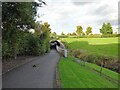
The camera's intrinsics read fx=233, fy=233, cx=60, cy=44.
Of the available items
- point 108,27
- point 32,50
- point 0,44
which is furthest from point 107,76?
point 108,27

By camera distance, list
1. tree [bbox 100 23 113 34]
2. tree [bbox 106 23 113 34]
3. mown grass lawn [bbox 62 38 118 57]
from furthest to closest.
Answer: tree [bbox 100 23 113 34] < tree [bbox 106 23 113 34] < mown grass lawn [bbox 62 38 118 57]

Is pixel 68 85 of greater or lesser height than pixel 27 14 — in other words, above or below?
below

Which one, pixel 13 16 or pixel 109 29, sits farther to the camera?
pixel 109 29

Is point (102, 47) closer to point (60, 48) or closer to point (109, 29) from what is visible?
point (60, 48)

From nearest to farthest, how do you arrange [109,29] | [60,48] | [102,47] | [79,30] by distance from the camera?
[102,47], [60,48], [109,29], [79,30]

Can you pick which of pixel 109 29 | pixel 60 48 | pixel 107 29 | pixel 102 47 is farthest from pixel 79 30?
pixel 102 47

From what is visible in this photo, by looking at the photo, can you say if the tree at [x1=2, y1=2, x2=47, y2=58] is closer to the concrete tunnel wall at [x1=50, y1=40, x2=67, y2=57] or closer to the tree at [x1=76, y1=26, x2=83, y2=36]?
the concrete tunnel wall at [x1=50, y1=40, x2=67, y2=57]

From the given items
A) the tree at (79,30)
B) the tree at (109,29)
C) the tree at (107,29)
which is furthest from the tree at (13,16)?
the tree at (79,30)

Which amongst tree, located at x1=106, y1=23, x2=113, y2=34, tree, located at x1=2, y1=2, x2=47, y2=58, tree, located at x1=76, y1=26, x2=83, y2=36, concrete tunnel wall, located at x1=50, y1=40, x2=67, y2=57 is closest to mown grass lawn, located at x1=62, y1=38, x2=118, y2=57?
concrete tunnel wall, located at x1=50, y1=40, x2=67, y2=57

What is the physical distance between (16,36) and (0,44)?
2670 millimetres

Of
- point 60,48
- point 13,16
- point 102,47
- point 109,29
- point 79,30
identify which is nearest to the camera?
point 13,16

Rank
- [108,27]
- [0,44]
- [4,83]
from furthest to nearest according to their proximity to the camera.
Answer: [108,27] → [0,44] → [4,83]

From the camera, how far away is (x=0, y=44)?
2153 cm

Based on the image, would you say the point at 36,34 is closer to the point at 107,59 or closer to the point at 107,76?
the point at 107,59
